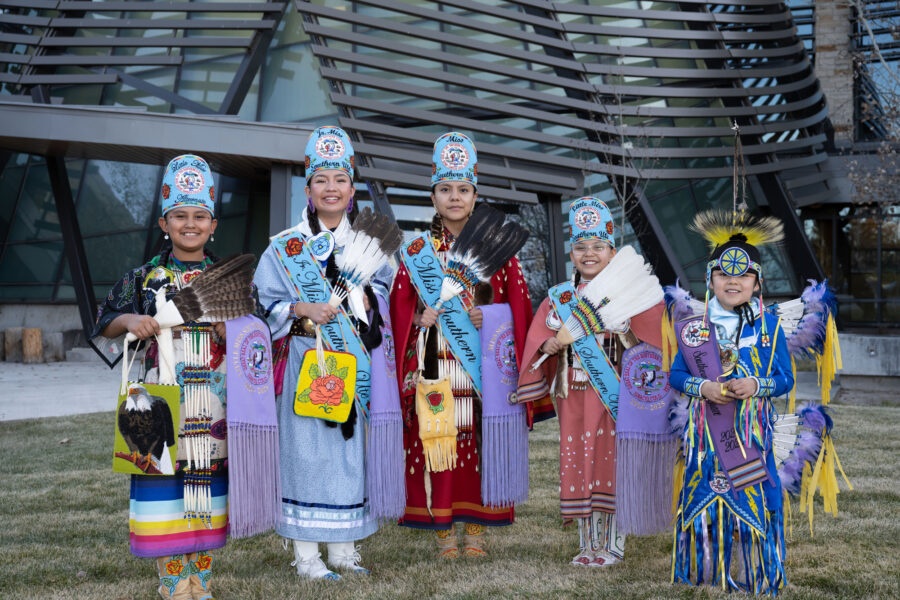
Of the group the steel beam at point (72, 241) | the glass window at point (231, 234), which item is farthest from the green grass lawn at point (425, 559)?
the glass window at point (231, 234)

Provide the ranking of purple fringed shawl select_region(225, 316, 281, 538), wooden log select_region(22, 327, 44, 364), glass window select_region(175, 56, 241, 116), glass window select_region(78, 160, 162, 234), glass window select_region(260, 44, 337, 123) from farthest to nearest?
glass window select_region(78, 160, 162, 234), wooden log select_region(22, 327, 44, 364), glass window select_region(175, 56, 241, 116), glass window select_region(260, 44, 337, 123), purple fringed shawl select_region(225, 316, 281, 538)

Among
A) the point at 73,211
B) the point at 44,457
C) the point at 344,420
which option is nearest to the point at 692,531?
the point at 344,420

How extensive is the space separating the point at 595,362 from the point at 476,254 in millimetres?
758

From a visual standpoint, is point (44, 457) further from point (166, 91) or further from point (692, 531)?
point (166, 91)

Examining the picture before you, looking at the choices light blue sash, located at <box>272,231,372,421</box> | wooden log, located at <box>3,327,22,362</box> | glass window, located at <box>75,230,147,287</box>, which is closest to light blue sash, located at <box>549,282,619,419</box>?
light blue sash, located at <box>272,231,372,421</box>

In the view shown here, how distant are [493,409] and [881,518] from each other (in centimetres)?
240

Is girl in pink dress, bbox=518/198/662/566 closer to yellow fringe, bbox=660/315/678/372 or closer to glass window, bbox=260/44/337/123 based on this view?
yellow fringe, bbox=660/315/678/372

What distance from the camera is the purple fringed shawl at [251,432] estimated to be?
3.14 meters

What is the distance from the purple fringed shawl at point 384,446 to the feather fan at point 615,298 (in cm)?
83

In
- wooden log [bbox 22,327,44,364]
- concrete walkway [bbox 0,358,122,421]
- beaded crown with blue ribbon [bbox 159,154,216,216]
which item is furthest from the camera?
wooden log [bbox 22,327,44,364]

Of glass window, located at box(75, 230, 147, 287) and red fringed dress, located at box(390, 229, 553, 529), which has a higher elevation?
glass window, located at box(75, 230, 147, 287)

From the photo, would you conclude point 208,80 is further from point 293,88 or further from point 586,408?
point 586,408

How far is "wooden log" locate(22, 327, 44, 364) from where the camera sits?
564 inches

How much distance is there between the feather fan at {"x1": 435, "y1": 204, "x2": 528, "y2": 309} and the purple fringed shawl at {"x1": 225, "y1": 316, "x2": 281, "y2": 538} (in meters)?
0.94
